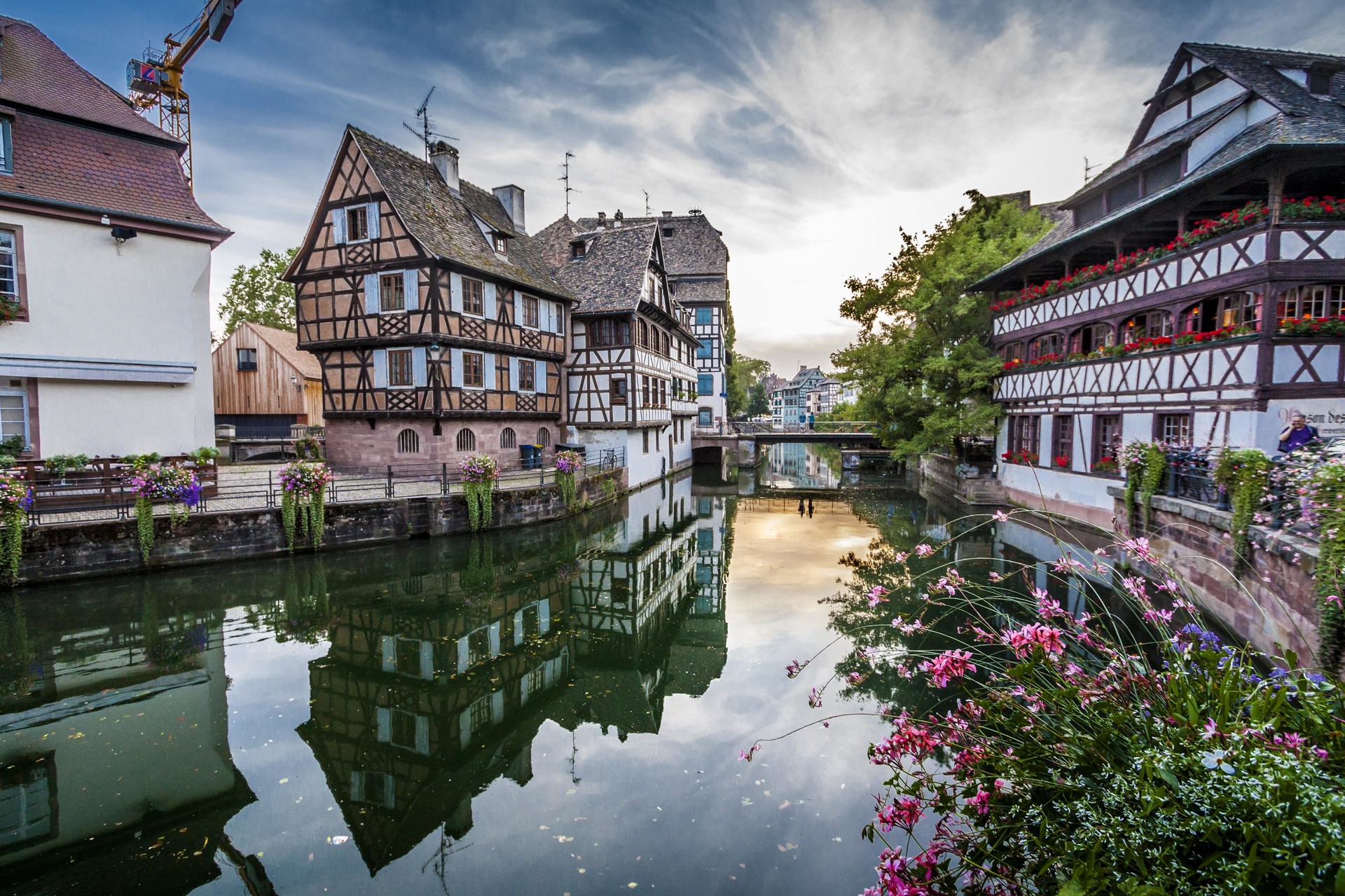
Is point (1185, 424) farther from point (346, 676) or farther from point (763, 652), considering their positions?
point (346, 676)

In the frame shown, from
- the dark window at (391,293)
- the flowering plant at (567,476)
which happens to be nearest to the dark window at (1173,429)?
the flowering plant at (567,476)

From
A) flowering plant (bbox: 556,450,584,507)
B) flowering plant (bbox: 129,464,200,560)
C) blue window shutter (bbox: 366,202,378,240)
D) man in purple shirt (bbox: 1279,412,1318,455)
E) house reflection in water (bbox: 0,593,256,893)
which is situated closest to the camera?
house reflection in water (bbox: 0,593,256,893)

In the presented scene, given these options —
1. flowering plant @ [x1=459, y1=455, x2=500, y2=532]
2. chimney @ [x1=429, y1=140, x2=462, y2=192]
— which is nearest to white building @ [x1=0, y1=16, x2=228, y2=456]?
flowering plant @ [x1=459, y1=455, x2=500, y2=532]

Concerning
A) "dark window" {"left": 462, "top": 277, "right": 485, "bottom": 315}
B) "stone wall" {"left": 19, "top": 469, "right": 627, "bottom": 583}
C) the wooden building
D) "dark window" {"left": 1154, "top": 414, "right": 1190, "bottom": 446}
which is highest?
"dark window" {"left": 462, "top": 277, "right": 485, "bottom": 315}

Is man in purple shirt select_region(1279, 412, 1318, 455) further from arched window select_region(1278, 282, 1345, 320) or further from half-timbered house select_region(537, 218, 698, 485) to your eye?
half-timbered house select_region(537, 218, 698, 485)

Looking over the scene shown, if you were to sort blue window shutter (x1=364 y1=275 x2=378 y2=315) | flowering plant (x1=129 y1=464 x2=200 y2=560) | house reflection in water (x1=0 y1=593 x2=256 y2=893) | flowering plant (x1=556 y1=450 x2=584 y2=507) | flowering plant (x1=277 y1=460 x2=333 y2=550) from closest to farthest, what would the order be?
1. house reflection in water (x1=0 y1=593 x2=256 y2=893)
2. flowering plant (x1=129 y1=464 x2=200 y2=560)
3. flowering plant (x1=277 y1=460 x2=333 y2=550)
4. flowering plant (x1=556 y1=450 x2=584 y2=507)
5. blue window shutter (x1=364 y1=275 x2=378 y2=315)

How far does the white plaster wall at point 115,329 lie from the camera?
46.2ft

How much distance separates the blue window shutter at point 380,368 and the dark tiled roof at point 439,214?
396cm

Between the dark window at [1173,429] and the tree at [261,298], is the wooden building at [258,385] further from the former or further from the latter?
the dark window at [1173,429]

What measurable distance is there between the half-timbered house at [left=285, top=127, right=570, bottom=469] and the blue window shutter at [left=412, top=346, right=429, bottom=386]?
0.11ft

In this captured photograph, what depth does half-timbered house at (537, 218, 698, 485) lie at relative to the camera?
26.2 metres

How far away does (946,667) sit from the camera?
3.19 m

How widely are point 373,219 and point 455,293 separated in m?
3.60

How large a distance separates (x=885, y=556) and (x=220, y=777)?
1335 cm
